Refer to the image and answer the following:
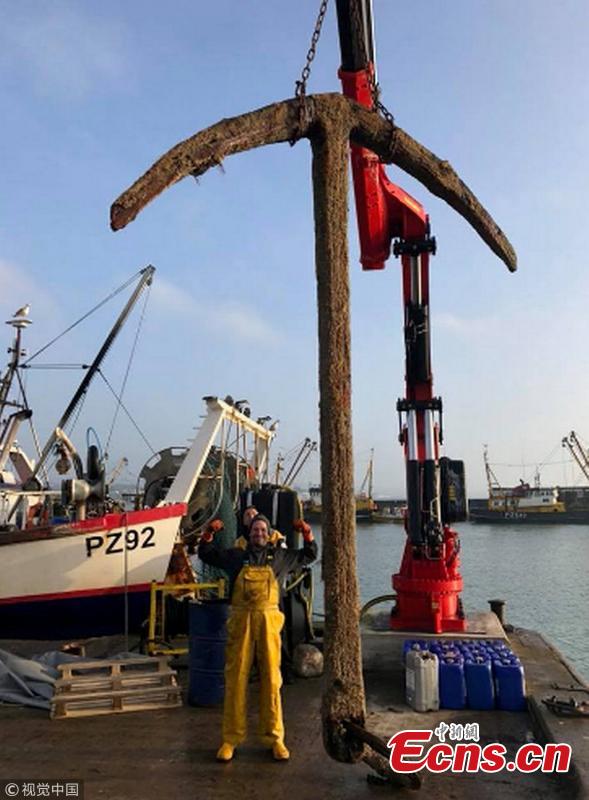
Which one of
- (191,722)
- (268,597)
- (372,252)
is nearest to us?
(268,597)

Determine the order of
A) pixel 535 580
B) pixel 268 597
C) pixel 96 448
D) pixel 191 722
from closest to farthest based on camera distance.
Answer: pixel 268 597, pixel 191 722, pixel 96 448, pixel 535 580

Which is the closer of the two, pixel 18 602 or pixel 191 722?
pixel 191 722

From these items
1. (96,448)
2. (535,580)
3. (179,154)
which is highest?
(179,154)

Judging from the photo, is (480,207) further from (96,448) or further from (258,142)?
(96,448)

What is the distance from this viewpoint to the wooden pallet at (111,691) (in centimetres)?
580

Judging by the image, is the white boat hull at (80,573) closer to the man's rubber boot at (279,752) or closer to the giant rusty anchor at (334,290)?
the man's rubber boot at (279,752)

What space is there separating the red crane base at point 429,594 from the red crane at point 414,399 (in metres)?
0.01

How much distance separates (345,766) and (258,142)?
4379 mm

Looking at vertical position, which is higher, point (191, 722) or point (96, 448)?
point (96, 448)

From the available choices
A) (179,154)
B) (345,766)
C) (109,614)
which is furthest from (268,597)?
(109,614)

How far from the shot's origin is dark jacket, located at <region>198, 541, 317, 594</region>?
17.7 feet

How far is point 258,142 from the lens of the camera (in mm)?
4383

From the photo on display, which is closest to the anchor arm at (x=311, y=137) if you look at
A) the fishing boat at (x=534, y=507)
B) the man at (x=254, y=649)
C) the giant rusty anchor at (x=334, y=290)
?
the giant rusty anchor at (x=334, y=290)

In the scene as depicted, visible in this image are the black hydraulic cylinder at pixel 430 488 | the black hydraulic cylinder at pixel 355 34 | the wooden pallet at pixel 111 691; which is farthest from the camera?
the black hydraulic cylinder at pixel 430 488
